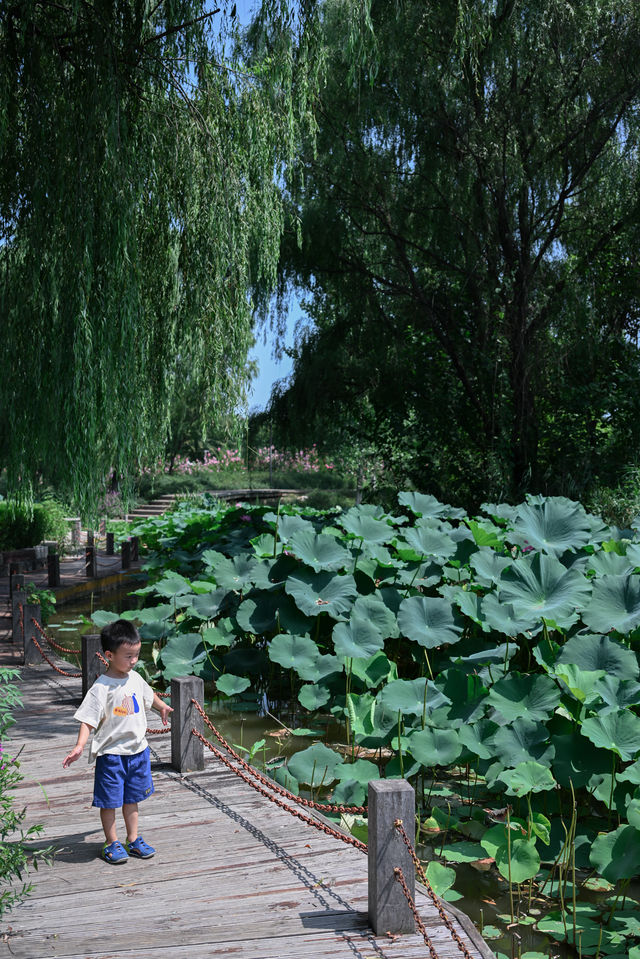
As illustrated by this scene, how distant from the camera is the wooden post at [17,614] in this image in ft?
21.4

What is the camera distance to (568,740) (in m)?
3.41

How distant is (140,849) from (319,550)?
2.53m

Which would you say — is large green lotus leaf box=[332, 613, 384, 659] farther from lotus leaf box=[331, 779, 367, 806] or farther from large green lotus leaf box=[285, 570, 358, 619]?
lotus leaf box=[331, 779, 367, 806]

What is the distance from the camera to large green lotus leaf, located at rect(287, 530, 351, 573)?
16.9 ft

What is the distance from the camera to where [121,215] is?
4.80 meters

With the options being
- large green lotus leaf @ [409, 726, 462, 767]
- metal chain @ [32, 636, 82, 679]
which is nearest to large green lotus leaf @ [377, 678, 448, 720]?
large green lotus leaf @ [409, 726, 462, 767]

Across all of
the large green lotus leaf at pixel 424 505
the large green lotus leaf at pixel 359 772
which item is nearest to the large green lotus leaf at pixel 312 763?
the large green lotus leaf at pixel 359 772

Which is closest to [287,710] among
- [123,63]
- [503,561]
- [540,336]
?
[503,561]

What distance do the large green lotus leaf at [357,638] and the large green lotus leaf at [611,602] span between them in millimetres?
1073

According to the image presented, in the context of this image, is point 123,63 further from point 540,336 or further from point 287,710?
point 540,336

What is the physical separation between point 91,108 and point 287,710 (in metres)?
3.87

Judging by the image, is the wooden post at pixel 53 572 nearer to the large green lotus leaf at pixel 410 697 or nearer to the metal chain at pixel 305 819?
the metal chain at pixel 305 819

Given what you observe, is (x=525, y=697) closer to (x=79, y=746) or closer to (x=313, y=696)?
(x=313, y=696)

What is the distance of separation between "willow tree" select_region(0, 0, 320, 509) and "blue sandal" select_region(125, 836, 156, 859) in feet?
7.68
